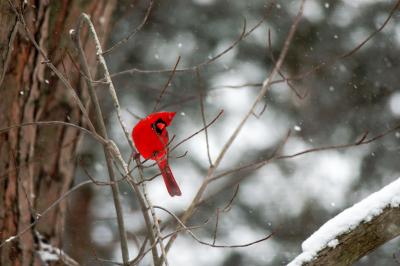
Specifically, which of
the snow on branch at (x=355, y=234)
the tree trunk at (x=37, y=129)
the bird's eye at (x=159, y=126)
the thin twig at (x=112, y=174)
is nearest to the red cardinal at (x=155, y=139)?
the bird's eye at (x=159, y=126)

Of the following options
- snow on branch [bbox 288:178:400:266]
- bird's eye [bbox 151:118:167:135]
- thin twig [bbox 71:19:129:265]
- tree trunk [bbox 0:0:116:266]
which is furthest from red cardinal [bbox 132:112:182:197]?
snow on branch [bbox 288:178:400:266]

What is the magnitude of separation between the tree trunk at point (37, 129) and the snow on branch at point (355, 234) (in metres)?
1.47

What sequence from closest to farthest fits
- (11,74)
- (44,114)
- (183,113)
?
(11,74)
(44,114)
(183,113)

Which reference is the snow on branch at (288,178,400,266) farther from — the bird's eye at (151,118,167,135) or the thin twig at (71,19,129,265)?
the bird's eye at (151,118,167,135)

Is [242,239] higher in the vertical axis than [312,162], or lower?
lower

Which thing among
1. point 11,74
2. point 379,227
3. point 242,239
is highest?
point 242,239

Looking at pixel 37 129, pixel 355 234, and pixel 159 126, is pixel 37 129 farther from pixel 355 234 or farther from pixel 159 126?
pixel 355 234

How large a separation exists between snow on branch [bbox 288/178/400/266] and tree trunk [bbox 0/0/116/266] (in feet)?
4.82

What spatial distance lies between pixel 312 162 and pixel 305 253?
604cm

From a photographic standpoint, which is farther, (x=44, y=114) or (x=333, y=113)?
(x=333, y=113)

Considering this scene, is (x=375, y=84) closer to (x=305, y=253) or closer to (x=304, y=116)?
(x=304, y=116)

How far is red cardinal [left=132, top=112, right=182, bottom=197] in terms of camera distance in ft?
10.4

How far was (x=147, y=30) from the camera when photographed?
8.41 metres

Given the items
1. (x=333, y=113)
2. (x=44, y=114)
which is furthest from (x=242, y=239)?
(x=44, y=114)
